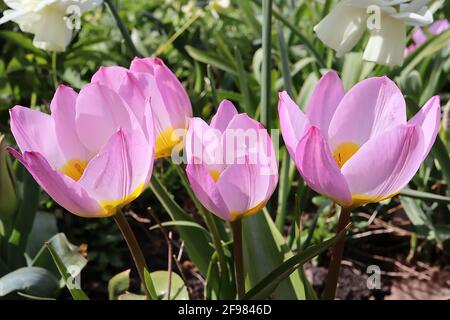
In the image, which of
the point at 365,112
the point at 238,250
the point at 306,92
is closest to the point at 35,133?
the point at 238,250

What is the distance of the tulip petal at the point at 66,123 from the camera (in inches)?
27.0

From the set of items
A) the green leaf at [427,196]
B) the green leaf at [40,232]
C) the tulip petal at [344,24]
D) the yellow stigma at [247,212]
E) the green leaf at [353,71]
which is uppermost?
the tulip petal at [344,24]

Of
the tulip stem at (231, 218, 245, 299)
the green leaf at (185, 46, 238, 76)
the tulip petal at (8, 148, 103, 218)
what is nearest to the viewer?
the tulip petal at (8, 148, 103, 218)

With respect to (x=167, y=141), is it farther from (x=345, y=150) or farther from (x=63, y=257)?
(x=63, y=257)

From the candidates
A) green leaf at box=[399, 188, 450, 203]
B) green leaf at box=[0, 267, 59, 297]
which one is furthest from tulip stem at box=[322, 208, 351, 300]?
green leaf at box=[0, 267, 59, 297]

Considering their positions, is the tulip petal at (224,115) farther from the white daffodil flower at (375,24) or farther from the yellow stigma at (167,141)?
the white daffodil flower at (375,24)

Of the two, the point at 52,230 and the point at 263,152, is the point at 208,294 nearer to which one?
the point at 263,152

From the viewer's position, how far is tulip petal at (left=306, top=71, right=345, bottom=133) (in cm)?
70

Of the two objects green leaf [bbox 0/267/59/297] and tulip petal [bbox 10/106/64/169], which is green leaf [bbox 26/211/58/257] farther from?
tulip petal [bbox 10/106/64/169]

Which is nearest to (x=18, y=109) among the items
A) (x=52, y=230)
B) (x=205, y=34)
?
(x=52, y=230)

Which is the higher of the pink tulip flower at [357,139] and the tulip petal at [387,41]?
the tulip petal at [387,41]

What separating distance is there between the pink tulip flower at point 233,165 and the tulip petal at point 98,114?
0.08 m

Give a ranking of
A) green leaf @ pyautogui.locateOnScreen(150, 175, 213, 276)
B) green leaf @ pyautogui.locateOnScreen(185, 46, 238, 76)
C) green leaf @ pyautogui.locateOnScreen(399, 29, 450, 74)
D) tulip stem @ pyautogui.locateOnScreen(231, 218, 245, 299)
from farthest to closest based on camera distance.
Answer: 1. green leaf @ pyautogui.locateOnScreen(185, 46, 238, 76)
2. green leaf @ pyautogui.locateOnScreen(399, 29, 450, 74)
3. green leaf @ pyautogui.locateOnScreen(150, 175, 213, 276)
4. tulip stem @ pyautogui.locateOnScreen(231, 218, 245, 299)

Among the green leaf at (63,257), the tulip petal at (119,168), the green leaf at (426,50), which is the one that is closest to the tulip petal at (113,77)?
the tulip petal at (119,168)
